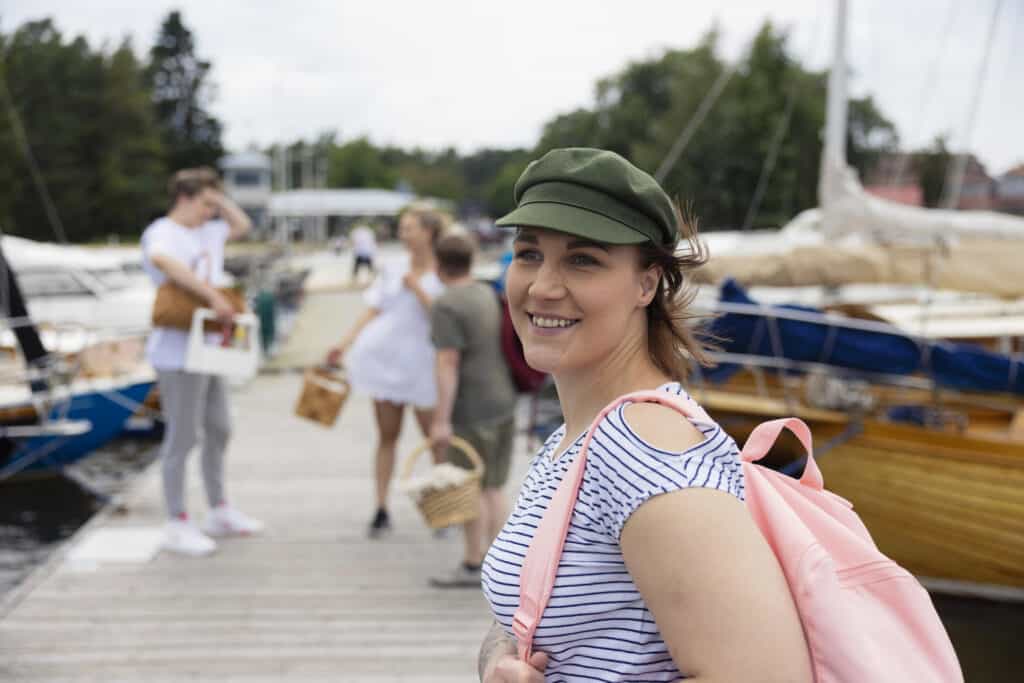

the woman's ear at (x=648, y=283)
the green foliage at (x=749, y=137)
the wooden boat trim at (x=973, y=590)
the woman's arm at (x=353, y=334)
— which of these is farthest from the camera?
the green foliage at (x=749, y=137)

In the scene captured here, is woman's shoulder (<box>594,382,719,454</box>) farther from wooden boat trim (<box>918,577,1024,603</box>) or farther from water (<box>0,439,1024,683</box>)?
wooden boat trim (<box>918,577,1024,603</box>)

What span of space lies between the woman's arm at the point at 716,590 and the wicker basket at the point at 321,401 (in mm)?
5636

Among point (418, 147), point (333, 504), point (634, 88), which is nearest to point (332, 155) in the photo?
point (418, 147)

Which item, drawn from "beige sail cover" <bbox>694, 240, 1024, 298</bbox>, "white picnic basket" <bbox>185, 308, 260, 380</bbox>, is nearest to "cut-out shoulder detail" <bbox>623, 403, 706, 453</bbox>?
"white picnic basket" <bbox>185, 308, 260, 380</bbox>

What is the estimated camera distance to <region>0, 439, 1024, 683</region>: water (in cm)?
584

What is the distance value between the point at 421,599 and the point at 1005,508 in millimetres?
3474

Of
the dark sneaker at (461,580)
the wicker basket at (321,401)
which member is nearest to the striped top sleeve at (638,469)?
the dark sneaker at (461,580)

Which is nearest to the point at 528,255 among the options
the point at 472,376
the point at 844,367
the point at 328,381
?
the point at 472,376

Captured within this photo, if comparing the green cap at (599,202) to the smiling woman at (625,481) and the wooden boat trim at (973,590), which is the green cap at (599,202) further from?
the wooden boat trim at (973,590)

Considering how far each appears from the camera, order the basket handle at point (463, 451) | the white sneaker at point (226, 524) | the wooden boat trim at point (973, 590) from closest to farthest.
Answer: the basket handle at point (463, 451) → the wooden boat trim at point (973, 590) → the white sneaker at point (226, 524)

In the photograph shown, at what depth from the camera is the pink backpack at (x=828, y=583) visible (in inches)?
52.2

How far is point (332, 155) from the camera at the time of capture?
4904 inches

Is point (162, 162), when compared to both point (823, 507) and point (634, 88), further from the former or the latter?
point (823, 507)

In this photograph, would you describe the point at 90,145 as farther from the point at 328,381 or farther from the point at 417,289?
the point at 417,289
